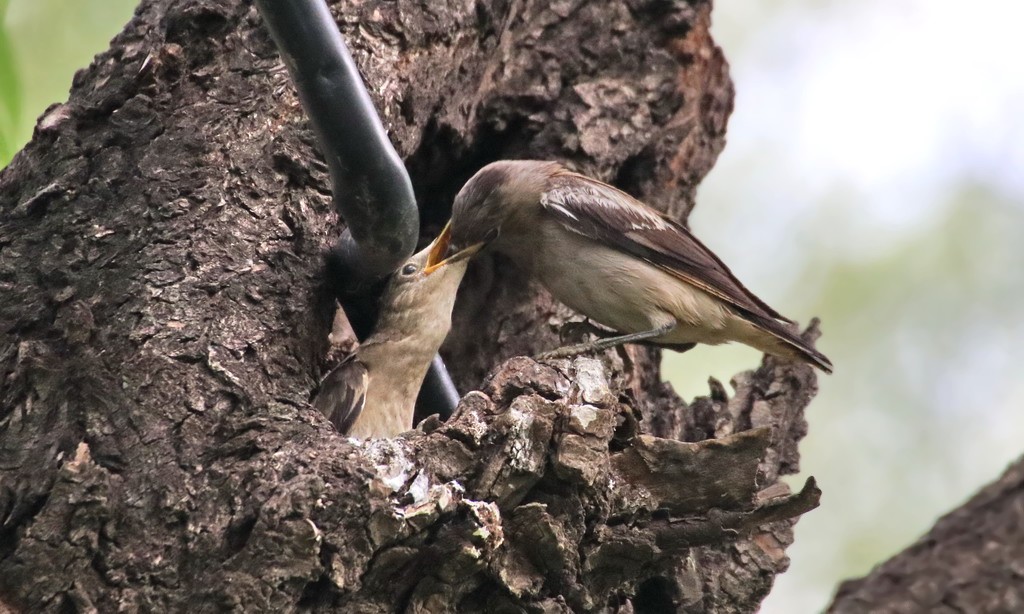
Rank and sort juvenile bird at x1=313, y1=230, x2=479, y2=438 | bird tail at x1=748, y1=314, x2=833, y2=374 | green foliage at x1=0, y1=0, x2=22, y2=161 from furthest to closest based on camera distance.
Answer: bird tail at x1=748, y1=314, x2=833, y2=374 < juvenile bird at x1=313, y1=230, x2=479, y2=438 < green foliage at x1=0, y1=0, x2=22, y2=161

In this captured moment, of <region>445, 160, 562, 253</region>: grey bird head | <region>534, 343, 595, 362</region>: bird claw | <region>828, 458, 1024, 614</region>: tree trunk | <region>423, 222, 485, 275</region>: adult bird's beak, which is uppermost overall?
<region>445, 160, 562, 253</region>: grey bird head

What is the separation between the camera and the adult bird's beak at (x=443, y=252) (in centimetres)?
542

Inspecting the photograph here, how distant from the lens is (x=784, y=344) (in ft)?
17.3

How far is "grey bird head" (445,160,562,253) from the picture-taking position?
17.1 feet

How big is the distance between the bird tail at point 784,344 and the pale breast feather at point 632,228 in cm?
10

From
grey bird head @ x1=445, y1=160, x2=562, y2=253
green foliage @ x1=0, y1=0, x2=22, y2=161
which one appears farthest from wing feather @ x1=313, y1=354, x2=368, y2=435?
green foliage @ x1=0, y1=0, x2=22, y2=161

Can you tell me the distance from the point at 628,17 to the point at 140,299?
297 centimetres

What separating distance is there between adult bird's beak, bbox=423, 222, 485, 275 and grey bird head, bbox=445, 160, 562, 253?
28 mm

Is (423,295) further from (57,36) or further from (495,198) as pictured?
(57,36)

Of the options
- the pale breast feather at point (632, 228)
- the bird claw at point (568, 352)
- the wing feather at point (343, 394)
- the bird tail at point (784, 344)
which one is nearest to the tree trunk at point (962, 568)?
the bird claw at point (568, 352)

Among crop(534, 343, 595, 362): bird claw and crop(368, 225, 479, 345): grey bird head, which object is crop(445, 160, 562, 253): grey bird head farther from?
crop(534, 343, 595, 362): bird claw

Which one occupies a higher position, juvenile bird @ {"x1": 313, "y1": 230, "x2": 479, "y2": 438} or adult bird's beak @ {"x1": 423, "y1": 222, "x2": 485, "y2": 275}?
adult bird's beak @ {"x1": 423, "y1": 222, "x2": 485, "y2": 275}

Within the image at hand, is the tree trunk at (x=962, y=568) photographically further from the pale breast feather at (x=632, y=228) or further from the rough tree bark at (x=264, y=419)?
the pale breast feather at (x=632, y=228)

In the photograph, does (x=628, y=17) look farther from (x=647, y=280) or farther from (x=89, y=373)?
(x=89, y=373)
